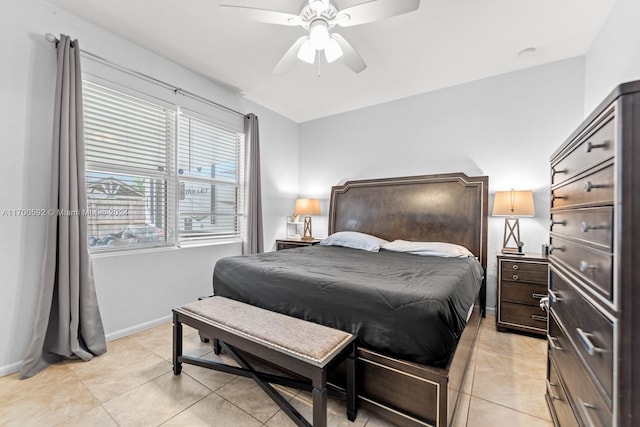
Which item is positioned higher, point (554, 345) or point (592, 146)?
point (592, 146)

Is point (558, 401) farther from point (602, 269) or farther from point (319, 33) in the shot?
point (319, 33)

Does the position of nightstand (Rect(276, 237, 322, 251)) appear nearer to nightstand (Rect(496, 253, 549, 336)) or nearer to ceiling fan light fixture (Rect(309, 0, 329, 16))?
nightstand (Rect(496, 253, 549, 336))

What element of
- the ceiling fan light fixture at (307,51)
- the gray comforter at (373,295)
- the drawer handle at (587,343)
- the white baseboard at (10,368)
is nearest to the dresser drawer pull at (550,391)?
the gray comforter at (373,295)

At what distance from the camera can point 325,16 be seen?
1963mm

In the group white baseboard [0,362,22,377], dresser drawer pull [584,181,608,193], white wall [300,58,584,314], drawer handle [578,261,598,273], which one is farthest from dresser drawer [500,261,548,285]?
white baseboard [0,362,22,377]

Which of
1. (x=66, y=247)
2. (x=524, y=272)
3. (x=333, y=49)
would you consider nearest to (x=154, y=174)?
(x=66, y=247)

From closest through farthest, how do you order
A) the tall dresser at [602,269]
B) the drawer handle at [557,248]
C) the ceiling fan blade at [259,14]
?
the tall dresser at [602,269] → the drawer handle at [557,248] → the ceiling fan blade at [259,14]

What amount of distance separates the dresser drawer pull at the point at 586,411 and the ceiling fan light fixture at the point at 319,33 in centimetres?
231

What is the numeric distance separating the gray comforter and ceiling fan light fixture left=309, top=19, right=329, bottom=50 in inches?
63.8

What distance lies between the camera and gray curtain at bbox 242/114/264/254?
12.3 ft

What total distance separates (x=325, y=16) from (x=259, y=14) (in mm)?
459

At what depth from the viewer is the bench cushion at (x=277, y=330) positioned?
1.38 m

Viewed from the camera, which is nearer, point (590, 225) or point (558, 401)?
point (590, 225)

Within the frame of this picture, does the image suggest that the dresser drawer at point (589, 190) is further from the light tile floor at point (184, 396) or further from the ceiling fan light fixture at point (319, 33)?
the ceiling fan light fixture at point (319, 33)
